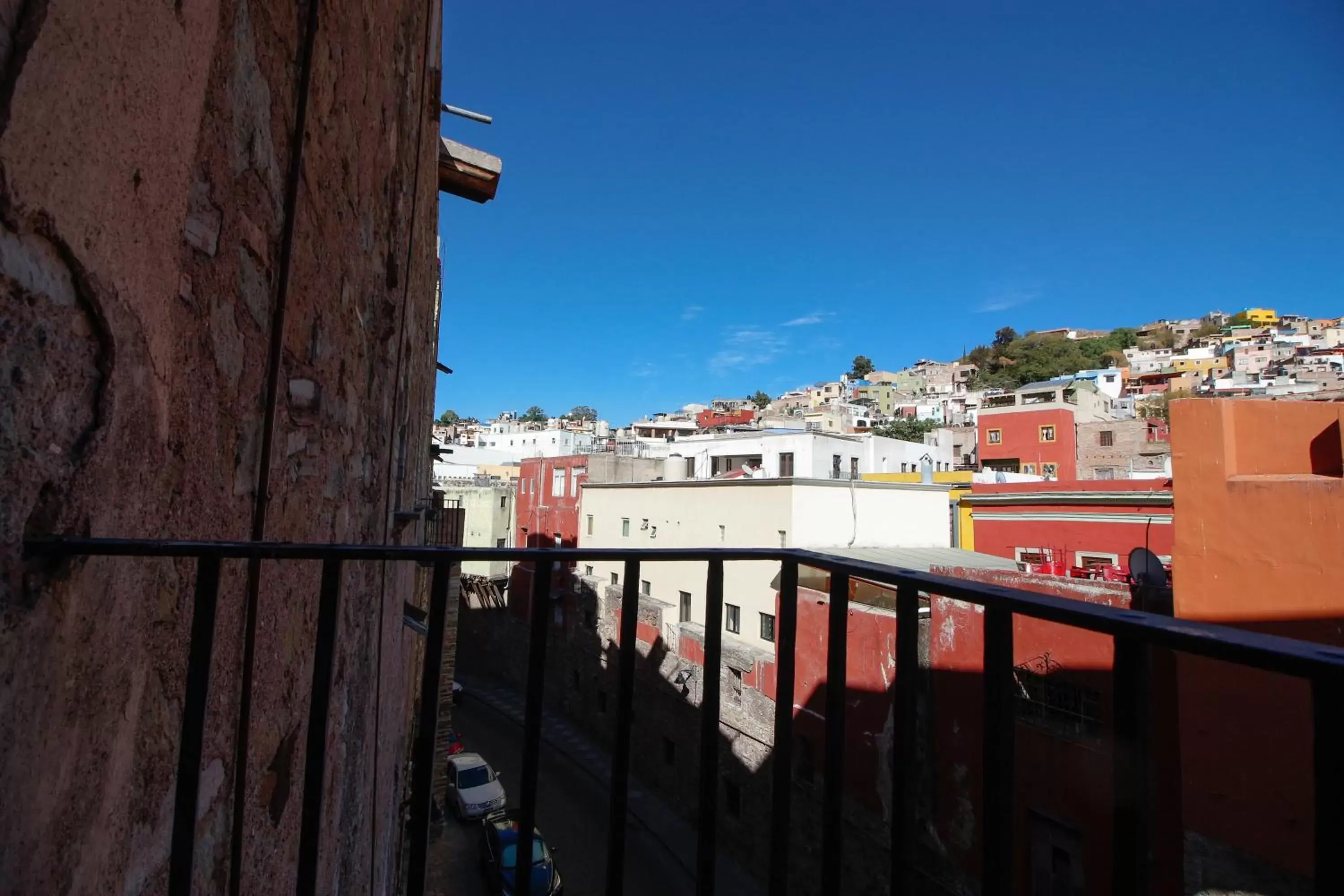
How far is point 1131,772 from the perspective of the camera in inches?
35.8

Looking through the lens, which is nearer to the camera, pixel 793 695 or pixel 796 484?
pixel 793 695

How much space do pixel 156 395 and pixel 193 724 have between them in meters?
0.55

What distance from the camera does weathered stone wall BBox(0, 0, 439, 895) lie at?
85 centimetres

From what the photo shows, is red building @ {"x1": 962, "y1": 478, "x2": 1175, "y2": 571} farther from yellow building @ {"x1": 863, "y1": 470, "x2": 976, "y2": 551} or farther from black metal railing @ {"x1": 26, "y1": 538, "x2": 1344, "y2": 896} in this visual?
black metal railing @ {"x1": 26, "y1": 538, "x2": 1344, "y2": 896}

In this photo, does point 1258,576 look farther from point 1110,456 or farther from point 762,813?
point 1110,456

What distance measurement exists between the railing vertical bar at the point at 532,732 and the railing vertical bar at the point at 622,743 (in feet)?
0.51

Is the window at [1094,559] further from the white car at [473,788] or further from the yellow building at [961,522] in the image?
the white car at [473,788]

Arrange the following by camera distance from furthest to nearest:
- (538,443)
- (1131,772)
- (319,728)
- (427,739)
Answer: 1. (538,443)
2. (427,739)
3. (319,728)
4. (1131,772)

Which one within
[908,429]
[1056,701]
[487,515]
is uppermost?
[908,429]

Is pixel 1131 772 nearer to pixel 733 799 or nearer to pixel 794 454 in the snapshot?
pixel 733 799

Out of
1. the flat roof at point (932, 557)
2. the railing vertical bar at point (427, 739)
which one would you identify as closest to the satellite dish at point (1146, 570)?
the flat roof at point (932, 557)

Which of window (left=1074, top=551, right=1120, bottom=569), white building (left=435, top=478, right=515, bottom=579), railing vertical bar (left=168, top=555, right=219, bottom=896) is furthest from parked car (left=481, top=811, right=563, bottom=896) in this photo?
white building (left=435, top=478, right=515, bottom=579)

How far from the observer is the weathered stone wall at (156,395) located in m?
0.85

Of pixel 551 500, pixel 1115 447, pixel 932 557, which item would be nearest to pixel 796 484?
pixel 932 557
